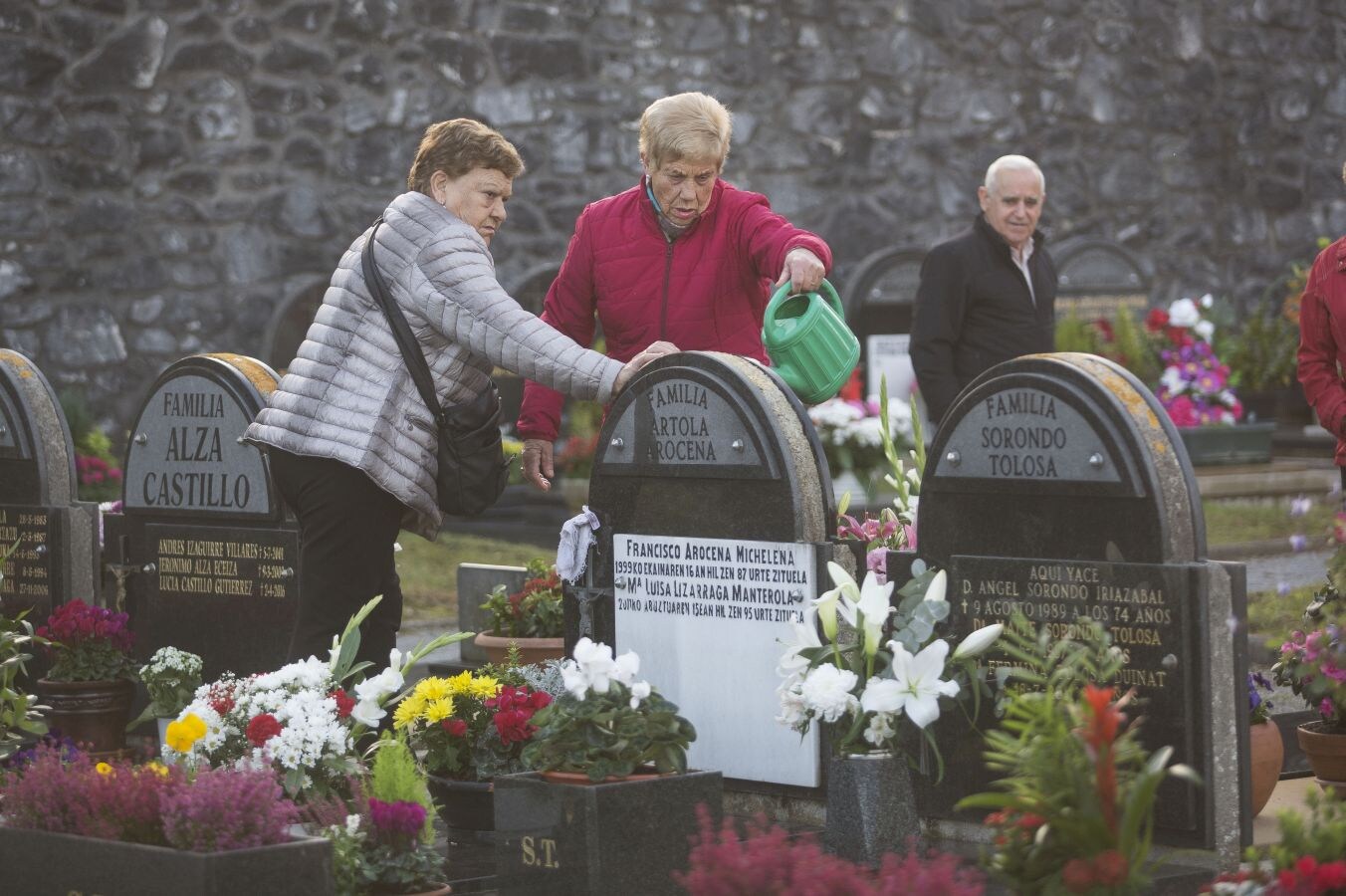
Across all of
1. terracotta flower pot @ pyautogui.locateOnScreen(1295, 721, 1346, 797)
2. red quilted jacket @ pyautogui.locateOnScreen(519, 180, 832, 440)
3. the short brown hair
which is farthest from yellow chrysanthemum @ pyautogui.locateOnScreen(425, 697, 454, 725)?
terracotta flower pot @ pyautogui.locateOnScreen(1295, 721, 1346, 797)

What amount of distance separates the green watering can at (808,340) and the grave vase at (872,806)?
127cm

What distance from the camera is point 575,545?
554 centimetres

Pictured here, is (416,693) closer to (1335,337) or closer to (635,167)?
(1335,337)

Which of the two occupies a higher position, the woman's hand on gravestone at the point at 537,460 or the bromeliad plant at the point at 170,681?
the woman's hand on gravestone at the point at 537,460

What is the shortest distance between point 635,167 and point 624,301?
28.0 feet

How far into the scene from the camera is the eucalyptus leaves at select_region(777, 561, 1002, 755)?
4.31m

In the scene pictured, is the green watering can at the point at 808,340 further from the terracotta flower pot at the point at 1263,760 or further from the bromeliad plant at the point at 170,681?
the bromeliad plant at the point at 170,681

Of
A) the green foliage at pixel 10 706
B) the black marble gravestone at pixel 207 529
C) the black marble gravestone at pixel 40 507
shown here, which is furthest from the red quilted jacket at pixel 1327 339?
the black marble gravestone at pixel 40 507

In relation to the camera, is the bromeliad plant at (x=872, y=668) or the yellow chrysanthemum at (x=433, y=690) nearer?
the bromeliad plant at (x=872, y=668)

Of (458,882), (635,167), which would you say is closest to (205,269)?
(635,167)

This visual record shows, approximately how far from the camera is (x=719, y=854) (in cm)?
325

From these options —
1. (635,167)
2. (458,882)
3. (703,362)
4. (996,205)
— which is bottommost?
(458,882)

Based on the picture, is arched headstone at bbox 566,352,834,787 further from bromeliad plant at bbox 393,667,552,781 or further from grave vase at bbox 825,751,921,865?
grave vase at bbox 825,751,921,865

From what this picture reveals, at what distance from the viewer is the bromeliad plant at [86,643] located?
21.2ft
